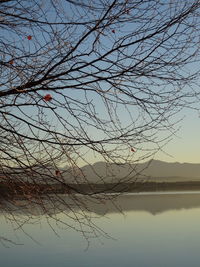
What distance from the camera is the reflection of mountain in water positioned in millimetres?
4449

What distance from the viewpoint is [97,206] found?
1614 inches

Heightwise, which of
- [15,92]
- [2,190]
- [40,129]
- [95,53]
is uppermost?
[95,53]

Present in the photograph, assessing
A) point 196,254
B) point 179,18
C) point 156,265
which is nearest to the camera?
point 179,18

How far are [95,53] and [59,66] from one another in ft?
1.23

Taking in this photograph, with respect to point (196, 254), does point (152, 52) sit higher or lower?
higher

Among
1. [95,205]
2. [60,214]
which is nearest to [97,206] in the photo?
[95,205]

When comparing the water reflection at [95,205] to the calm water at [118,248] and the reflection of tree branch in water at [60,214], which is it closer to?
the reflection of tree branch in water at [60,214]

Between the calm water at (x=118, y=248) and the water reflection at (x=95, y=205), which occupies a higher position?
the water reflection at (x=95, y=205)

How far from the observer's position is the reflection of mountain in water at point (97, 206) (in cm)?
445

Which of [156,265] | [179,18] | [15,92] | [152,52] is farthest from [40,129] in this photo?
[156,265]

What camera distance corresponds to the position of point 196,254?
1778cm

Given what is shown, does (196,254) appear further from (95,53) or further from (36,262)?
(95,53)

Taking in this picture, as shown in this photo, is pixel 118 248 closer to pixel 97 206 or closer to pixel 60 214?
pixel 60 214

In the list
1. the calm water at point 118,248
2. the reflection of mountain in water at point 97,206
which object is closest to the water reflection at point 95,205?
the reflection of mountain in water at point 97,206
